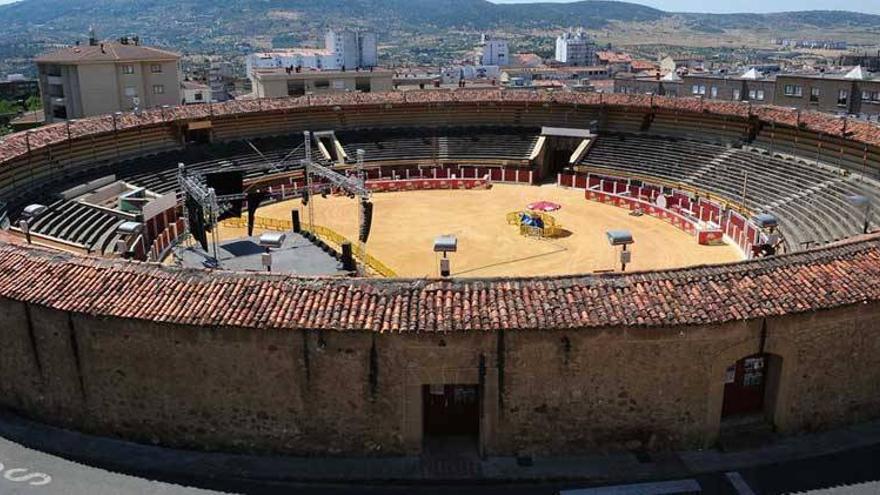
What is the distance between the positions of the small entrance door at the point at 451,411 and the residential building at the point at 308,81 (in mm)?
63275

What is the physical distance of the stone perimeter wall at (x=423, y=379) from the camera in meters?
17.5

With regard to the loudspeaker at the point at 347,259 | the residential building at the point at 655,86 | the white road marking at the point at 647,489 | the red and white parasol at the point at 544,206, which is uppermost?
the residential building at the point at 655,86

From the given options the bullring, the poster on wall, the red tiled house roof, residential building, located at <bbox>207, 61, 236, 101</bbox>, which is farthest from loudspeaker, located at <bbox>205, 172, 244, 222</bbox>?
residential building, located at <bbox>207, 61, 236, 101</bbox>

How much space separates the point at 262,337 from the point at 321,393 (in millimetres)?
1888

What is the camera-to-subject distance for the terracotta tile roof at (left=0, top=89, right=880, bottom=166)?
42222mm

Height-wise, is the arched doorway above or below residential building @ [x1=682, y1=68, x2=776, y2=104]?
below

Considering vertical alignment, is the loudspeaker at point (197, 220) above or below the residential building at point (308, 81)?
below

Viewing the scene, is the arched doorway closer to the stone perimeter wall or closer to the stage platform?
the stone perimeter wall

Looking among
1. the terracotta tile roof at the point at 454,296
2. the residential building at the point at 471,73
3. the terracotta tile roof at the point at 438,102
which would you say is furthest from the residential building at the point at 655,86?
the terracotta tile roof at the point at 454,296

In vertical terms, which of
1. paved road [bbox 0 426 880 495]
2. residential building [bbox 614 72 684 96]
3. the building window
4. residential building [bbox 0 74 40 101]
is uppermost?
the building window

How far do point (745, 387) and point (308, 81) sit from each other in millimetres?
67806

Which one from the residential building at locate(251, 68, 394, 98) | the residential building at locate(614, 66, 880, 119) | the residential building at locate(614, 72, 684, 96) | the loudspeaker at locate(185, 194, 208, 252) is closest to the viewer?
the loudspeaker at locate(185, 194, 208, 252)

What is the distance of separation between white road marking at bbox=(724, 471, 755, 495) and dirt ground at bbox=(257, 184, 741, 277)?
1760cm

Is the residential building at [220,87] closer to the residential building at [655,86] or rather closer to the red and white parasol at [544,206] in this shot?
the residential building at [655,86]
